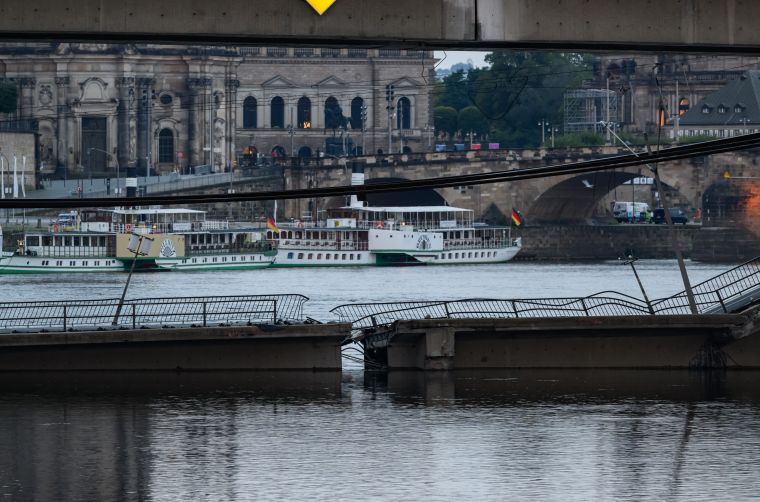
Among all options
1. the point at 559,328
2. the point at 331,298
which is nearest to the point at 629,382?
the point at 559,328

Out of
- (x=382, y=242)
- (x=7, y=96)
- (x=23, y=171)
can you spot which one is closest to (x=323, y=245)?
(x=382, y=242)

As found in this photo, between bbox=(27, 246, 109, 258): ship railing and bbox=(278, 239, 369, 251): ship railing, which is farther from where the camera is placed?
bbox=(278, 239, 369, 251): ship railing

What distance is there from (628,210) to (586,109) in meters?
30.5

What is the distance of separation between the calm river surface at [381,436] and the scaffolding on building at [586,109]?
479 ft

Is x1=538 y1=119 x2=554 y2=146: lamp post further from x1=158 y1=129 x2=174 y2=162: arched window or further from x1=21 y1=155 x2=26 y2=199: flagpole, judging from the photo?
x1=21 y1=155 x2=26 y2=199: flagpole

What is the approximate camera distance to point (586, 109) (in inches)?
7530

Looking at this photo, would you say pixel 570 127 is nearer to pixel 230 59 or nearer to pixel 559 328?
pixel 230 59

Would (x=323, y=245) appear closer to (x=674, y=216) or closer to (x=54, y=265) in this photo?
(x=54, y=265)

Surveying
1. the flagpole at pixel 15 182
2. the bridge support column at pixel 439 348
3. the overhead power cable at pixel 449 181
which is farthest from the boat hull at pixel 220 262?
the overhead power cable at pixel 449 181

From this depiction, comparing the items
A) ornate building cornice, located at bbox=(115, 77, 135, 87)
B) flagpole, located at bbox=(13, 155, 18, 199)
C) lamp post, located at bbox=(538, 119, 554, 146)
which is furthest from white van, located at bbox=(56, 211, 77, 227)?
lamp post, located at bbox=(538, 119, 554, 146)

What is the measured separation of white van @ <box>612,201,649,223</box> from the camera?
517 feet

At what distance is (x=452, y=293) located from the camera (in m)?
90.1

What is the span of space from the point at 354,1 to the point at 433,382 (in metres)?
17.9

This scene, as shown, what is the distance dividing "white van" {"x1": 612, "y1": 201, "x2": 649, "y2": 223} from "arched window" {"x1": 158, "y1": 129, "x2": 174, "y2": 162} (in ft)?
153
